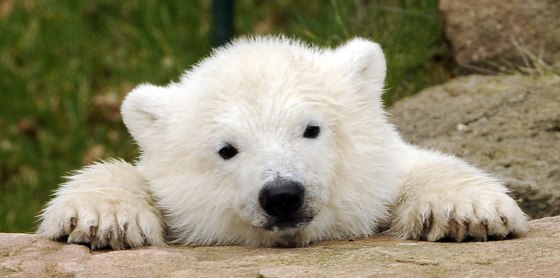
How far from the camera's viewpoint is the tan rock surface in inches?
169

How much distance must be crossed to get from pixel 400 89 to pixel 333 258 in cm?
357

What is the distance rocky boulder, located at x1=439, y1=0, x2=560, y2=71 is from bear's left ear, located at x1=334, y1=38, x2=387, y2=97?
8.15 ft

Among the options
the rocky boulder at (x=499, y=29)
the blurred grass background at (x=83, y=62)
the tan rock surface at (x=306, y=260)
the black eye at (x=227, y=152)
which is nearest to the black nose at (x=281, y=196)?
the tan rock surface at (x=306, y=260)

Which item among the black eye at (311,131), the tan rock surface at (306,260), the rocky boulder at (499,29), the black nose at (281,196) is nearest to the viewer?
the tan rock surface at (306,260)

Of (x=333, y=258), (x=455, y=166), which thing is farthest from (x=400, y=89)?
(x=333, y=258)

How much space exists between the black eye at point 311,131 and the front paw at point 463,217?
0.54 meters

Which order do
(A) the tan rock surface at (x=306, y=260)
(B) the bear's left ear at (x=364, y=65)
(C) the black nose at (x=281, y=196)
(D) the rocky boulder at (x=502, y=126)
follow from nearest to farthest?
(A) the tan rock surface at (x=306, y=260) < (C) the black nose at (x=281, y=196) < (B) the bear's left ear at (x=364, y=65) < (D) the rocky boulder at (x=502, y=126)

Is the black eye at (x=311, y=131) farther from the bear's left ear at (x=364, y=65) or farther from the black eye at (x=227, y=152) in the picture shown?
the bear's left ear at (x=364, y=65)

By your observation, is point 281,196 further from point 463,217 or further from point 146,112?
point 146,112

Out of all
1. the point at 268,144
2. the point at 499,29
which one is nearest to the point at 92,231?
the point at 268,144

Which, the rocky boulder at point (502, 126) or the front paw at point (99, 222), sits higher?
the rocky boulder at point (502, 126)

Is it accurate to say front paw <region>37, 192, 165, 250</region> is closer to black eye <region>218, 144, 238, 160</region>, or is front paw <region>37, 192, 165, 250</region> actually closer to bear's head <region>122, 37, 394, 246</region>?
bear's head <region>122, 37, 394, 246</region>

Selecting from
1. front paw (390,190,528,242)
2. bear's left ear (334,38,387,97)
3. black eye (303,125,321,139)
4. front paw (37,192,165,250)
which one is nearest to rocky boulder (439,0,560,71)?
bear's left ear (334,38,387,97)

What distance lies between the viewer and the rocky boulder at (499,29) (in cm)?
802
